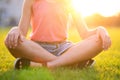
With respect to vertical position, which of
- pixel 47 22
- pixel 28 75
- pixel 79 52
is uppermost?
pixel 47 22

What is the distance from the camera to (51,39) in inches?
225

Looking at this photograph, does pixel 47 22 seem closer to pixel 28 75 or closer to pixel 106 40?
pixel 106 40

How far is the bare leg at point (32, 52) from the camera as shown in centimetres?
545

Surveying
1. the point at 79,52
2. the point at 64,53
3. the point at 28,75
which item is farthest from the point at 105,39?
the point at 28,75

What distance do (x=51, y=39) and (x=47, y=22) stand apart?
0.23 m

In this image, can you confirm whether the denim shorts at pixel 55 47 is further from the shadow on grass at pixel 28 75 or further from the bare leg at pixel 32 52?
the shadow on grass at pixel 28 75

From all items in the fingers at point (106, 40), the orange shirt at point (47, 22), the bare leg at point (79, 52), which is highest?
the orange shirt at point (47, 22)

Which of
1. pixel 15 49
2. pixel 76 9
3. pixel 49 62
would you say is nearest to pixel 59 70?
pixel 49 62

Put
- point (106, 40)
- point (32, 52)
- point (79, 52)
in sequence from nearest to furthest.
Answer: point (106, 40) → point (32, 52) → point (79, 52)

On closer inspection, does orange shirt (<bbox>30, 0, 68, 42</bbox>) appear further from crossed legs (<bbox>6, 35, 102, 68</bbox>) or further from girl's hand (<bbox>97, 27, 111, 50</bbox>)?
girl's hand (<bbox>97, 27, 111, 50</bbox>)

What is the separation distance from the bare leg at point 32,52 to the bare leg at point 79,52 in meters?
0.09

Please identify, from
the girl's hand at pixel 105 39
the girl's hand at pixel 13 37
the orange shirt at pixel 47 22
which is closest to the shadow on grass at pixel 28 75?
the girl's hand at pixel 13 37

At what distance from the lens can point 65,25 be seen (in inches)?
233

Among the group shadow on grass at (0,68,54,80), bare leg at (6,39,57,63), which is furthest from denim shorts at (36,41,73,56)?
shadow on grass at (0,68,54,80)
